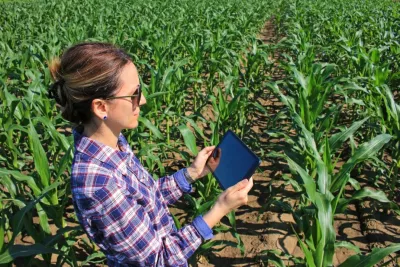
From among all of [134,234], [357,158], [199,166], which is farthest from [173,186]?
[357,158]

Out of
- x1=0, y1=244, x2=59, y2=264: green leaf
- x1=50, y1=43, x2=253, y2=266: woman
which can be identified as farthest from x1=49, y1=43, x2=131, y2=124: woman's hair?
x1=0, y1=244, x2=59, y2=264: green leaf

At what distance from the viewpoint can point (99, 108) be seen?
1.37 metres

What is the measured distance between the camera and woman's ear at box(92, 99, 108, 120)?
1.35 meters

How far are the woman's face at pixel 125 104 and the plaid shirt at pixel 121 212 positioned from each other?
106 millimetres

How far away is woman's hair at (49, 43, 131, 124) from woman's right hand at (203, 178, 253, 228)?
57 cm

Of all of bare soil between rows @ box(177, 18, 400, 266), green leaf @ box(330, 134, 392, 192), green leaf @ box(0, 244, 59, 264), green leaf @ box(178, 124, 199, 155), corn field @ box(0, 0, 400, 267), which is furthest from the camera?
green leaf @ box(178, 124, 199, 155)

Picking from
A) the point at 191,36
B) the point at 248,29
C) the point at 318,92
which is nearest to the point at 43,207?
the point at 318,92

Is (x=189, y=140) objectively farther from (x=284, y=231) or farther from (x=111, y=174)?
(x=111, y=174)

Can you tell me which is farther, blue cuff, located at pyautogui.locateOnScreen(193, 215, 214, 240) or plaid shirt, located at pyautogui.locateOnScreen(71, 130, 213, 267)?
blue cuff, located at pyautogui.locateOnScreen(193, 215, 214, 240)

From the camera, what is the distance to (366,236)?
2816 millimetres

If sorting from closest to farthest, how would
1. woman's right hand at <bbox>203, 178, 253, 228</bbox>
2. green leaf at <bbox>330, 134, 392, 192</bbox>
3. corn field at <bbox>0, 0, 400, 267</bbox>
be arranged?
woman's right hand at <bbox>203, 178, 253, 228</bbox> < corn field at <bbox>0, 0, 400, 267</bbox> < green leaf at <bbox>330, 134, 392, 192</bbox>

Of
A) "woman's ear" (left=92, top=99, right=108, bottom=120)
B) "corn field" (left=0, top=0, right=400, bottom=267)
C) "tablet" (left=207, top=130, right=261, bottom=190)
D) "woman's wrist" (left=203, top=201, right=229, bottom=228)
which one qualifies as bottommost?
"corn field" (left=0, top=0, right=400, bottom=267)

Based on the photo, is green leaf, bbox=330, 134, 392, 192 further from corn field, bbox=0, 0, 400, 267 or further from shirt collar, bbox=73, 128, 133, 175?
shirt collar, bbox=73, 128, 133, 175

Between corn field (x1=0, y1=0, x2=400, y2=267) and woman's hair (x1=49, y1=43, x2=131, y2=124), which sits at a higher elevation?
woman's hair (x1=49, y1=43, x2=131, y2=124)
